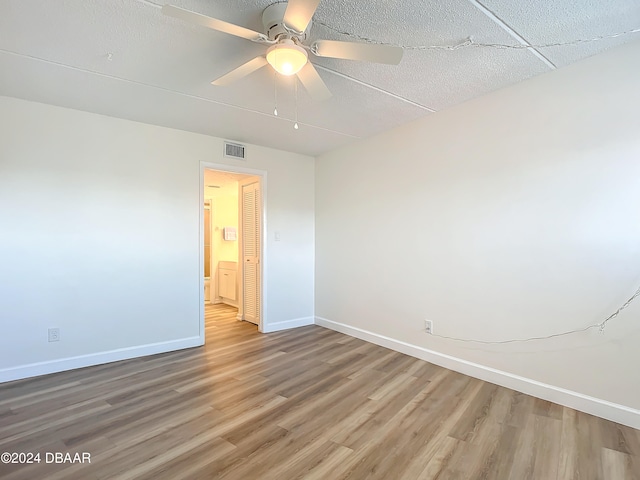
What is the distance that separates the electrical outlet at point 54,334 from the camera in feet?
10.2

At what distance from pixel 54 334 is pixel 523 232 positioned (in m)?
4.35

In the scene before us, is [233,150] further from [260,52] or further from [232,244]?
[232,244]

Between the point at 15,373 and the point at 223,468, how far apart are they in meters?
2.50

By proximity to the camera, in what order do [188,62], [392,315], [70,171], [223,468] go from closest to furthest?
[223,468] < [188,62] < [70,171] < [392,315]

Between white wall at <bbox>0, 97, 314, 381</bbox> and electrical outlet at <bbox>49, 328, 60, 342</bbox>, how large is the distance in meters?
0.04

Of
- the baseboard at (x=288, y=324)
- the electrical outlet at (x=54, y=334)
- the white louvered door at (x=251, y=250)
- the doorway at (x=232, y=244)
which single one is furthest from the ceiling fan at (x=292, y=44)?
the baseboard at (x=288, y=324)

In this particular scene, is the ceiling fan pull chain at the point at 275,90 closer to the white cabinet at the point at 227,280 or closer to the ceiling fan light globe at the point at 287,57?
the ceiling fan light globe at the point at 287,57

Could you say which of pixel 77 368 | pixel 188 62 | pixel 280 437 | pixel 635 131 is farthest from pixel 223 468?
pixel 635 131

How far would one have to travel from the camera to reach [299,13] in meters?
1.55

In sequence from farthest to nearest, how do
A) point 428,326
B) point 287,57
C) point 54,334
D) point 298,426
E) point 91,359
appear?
point 428,326 → point 91,359 → point 54,334 → point 298,426 → point 287,57

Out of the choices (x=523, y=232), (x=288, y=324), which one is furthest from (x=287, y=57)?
(x=288, y=324)

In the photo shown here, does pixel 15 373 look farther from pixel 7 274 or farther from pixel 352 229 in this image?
pixel 352 229

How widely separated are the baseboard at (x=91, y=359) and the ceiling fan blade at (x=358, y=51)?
11.2ft

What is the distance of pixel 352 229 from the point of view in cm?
434
